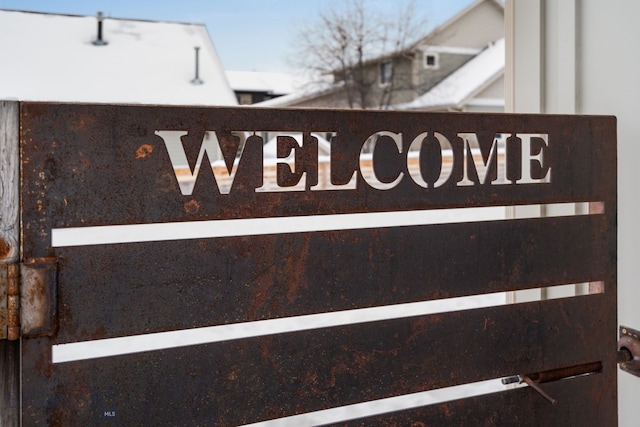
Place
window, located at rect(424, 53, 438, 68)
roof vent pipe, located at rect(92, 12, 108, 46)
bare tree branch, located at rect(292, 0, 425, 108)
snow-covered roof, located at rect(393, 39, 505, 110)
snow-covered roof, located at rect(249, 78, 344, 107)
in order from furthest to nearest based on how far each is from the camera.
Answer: window, located at rect(424, 53, 438, 68)
bare tree branch, located at rect(292, 0, 425, 108)
snow-covered roof, located at rect(393, 39, 505, 110)
snow-covered roof, located at rect(249, 78, 344, 107)
roof vent pipe, located at rect(92, 12, 108, 46)

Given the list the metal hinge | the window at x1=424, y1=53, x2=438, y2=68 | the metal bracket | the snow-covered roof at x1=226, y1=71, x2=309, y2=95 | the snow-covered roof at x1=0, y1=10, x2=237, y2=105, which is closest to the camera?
the metal hinge

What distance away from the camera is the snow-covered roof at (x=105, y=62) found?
679 cm

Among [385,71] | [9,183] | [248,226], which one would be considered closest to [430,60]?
[385,71]

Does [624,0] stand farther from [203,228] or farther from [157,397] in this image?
[203,228]

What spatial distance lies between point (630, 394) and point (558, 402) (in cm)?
22

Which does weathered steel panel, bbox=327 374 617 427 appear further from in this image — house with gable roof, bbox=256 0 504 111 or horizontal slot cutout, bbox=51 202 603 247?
house with gable roof, bbox=256 0 504 111

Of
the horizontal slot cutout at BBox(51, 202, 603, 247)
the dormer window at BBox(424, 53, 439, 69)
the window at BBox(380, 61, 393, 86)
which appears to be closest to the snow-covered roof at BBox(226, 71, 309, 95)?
the window at BBox(380, 61, 393, 86)

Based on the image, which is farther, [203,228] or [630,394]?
[203,228]

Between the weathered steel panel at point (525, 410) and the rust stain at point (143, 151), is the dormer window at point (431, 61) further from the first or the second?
the rust stain at point (143, 151)

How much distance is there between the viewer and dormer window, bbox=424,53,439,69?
1180 cm

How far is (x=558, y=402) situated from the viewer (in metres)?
0.90

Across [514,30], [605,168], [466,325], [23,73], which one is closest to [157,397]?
[466,325]

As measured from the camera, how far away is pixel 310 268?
2.43 feet

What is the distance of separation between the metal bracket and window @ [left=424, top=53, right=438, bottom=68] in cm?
1128
